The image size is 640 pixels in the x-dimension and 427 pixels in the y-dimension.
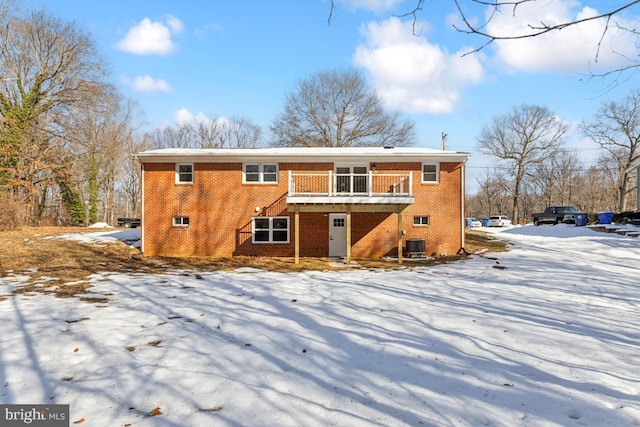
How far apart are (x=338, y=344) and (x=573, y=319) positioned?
15.4 feet

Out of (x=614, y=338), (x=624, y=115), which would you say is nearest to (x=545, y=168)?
(x=624, y=115)

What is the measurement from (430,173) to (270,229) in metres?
7.91

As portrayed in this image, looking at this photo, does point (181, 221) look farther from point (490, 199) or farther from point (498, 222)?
point (490, 199)

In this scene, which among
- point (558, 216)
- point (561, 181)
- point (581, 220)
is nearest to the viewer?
point (581, 220)

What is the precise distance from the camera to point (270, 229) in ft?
54.6

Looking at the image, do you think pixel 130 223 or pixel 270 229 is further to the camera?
pixel 130 223

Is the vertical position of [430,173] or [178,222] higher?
[430,173]

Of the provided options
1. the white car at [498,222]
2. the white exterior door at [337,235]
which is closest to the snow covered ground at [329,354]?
the white exterior door at [337,235]

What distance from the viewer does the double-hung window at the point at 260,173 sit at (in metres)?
16.7

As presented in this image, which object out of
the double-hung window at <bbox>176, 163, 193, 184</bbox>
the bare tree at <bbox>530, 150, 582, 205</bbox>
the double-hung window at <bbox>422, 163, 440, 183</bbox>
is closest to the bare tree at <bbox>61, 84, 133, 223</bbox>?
the double-hung window at <bbox>176, 163, 193, 184</bbox>

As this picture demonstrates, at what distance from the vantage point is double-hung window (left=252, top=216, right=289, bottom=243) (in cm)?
1664

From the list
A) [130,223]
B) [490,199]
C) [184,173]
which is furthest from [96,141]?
[490,199]

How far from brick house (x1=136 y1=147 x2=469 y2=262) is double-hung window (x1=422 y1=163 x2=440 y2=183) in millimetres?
47

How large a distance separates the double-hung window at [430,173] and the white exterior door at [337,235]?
4196 mm
